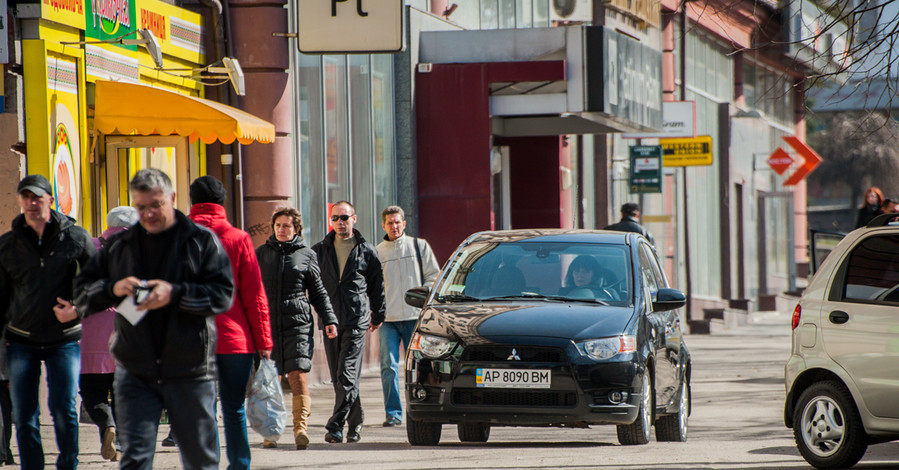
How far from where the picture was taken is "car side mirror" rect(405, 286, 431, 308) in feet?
35.9

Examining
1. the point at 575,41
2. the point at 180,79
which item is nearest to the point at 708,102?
the point at 575,41

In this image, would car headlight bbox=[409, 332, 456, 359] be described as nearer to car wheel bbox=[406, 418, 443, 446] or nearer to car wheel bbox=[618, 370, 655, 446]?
car wheel bbox=[406, 418, 443, 446]

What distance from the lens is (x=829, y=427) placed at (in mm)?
9266

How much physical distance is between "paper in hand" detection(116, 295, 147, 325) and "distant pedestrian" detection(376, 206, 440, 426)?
5892mm

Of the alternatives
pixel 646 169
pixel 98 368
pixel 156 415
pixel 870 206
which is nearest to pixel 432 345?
pixel 98 368

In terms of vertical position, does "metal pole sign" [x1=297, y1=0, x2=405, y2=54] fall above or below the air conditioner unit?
below

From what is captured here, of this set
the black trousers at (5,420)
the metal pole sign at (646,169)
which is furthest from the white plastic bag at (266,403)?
the metal pole sign at (646,169)

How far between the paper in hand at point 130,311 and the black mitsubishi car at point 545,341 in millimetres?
3947

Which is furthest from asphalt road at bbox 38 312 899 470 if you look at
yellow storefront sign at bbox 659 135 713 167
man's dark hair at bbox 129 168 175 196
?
yellow storefront sign at bbox 659 135 713 167

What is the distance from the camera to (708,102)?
3369cm

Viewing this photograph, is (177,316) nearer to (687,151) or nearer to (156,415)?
(156,415)

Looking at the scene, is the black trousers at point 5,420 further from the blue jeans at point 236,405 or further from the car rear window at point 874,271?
the car rear window at point 874,271

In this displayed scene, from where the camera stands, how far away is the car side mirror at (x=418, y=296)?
11.0 metres

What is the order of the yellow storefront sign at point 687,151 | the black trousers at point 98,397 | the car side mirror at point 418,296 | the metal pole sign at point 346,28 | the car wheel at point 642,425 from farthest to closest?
1. the yellow storefront sign at point 687,151
2. the metal pole sign at point 346,28
3. the car side mirror at point 418,296
4. the car wheel at point 642,425
5. the black trousers at point 98,397
